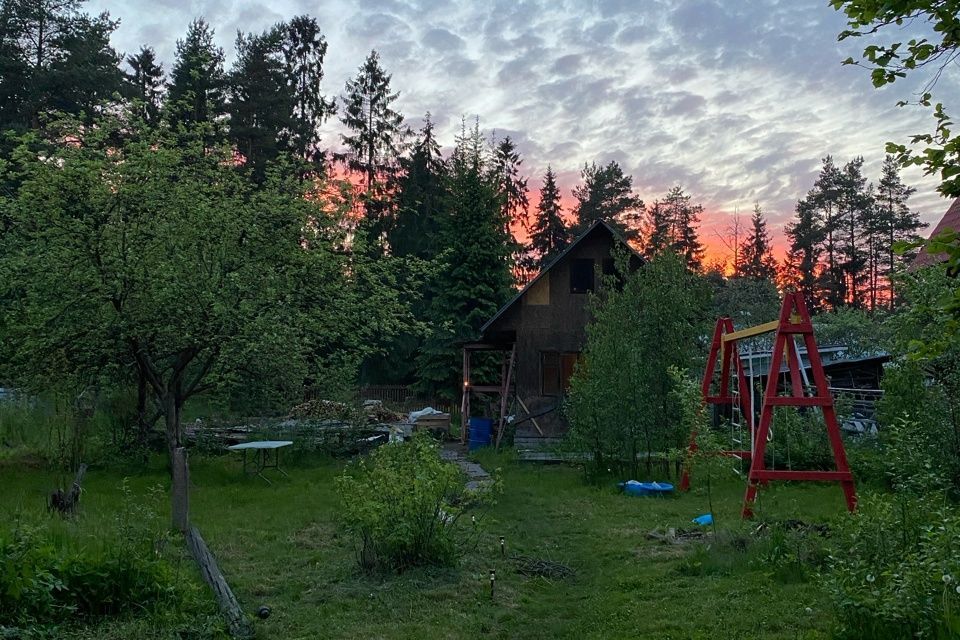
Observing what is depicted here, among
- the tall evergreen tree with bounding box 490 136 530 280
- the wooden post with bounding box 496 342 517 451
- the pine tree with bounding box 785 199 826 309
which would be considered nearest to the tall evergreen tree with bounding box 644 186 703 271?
the pine tree with bounding box 785 199 826 309

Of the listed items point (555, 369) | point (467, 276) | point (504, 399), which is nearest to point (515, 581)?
point (504, 399)

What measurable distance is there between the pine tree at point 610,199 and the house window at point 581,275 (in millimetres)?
30731

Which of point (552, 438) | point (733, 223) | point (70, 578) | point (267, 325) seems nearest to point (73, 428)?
point (267, 325)

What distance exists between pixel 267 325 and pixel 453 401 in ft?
80.7

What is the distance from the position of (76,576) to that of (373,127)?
36315mm

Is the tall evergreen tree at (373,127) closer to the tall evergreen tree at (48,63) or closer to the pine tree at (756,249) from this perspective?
the tall evergreen tree at (48,63)

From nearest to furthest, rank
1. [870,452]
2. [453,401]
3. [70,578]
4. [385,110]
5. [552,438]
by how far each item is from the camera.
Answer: [70,578] → [870,452] → [552,438] → [453,401] → [385,110]

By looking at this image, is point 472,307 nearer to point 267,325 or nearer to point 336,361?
point 336,361

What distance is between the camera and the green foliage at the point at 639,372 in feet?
43.4

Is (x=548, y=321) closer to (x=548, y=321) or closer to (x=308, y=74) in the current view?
(x=548, y=321)

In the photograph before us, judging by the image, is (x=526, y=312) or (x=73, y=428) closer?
(x=73, y=428)

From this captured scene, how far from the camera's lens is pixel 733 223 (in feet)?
155

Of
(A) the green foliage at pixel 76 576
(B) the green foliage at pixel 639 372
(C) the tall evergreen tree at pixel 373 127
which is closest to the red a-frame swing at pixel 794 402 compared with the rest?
(B) the green foliage at pixel 639 372

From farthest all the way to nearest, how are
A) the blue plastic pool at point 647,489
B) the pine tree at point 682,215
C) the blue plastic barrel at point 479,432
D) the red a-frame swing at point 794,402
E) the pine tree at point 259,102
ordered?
1. the pine tree at point 682,215
2. the pine tree at point 259,102
3. the blue plastic barrel at point 479,432
4. the blue plastic pool at point 647,489
5. the red a-frame swing at point 794,402
